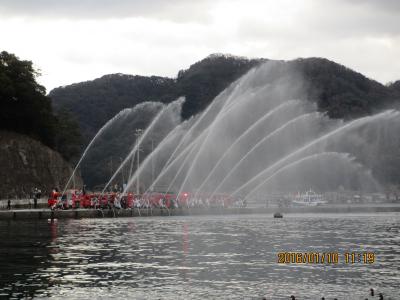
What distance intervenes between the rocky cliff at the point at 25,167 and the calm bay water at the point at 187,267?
5242 cm

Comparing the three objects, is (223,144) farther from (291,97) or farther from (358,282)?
(358,282)

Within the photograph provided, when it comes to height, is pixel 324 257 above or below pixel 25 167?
below

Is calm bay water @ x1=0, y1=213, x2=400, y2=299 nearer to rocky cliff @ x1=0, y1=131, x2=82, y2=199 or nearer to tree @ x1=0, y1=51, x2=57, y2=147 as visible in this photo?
rocky cliff @ x1=0, y1=131, x2=82, y2=199

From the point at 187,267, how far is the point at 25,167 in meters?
81.6

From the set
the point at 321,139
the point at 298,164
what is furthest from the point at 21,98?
the point at 298,164

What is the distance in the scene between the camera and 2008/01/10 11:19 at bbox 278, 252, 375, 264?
38812mm

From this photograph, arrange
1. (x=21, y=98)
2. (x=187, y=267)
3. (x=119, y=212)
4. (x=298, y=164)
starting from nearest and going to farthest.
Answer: (x=187, y=267), (x=119, y=212), (x=21, y=98), (x=298, y=164)

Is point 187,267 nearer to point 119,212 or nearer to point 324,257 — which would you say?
point 324,257

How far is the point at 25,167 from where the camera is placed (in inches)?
4473

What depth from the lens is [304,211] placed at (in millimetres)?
122000

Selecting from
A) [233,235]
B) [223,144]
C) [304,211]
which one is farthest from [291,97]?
[233,235]

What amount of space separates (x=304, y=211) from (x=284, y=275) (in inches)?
3521

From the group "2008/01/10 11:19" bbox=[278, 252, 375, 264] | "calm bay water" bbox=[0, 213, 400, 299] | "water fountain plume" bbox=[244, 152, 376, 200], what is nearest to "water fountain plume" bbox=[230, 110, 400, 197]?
"water fountain plume" bbox=[244, 152, 376, 200]

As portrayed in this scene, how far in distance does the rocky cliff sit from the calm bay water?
52423 millimetres
